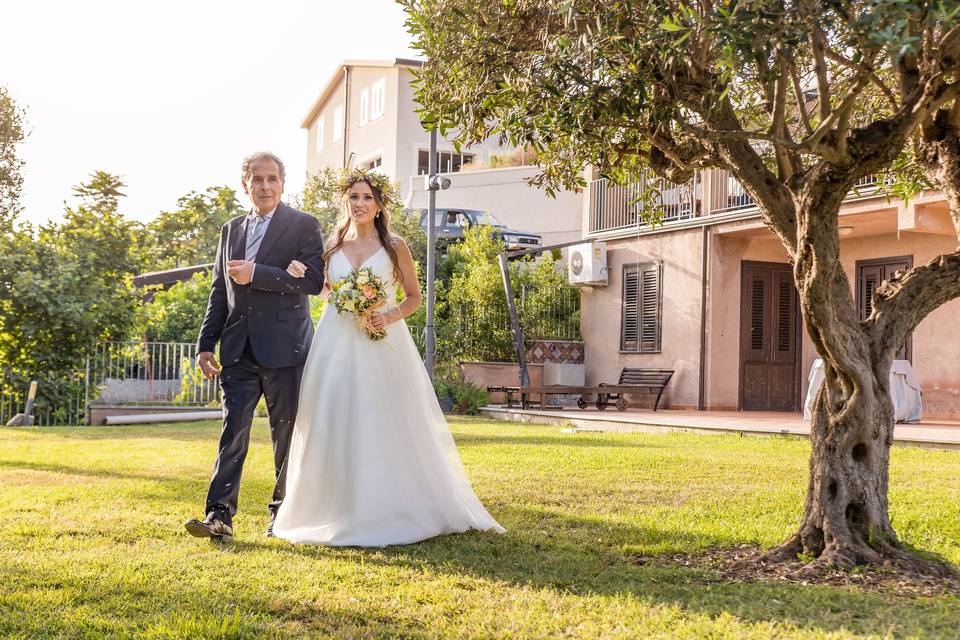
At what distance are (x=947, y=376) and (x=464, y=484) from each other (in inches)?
487

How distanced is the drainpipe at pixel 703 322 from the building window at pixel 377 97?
2123 centimetres

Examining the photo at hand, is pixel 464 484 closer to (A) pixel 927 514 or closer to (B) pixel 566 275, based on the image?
(A) pixel 927 514

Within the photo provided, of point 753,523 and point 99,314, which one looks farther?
point 99,314

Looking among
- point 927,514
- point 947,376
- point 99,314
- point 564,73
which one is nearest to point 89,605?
point 564,73

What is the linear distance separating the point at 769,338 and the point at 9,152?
21802 millimetres

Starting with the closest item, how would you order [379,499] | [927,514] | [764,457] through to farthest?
1. [379,499]
2. [927,514]
3. [764,457]

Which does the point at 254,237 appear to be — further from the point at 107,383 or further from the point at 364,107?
the point at 364,107

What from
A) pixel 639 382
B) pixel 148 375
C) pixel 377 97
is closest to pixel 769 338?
pixel 639 382

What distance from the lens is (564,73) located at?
4355mm

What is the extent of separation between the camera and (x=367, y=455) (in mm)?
5566

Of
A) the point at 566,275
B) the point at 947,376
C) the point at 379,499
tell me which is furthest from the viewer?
the point at 566,275

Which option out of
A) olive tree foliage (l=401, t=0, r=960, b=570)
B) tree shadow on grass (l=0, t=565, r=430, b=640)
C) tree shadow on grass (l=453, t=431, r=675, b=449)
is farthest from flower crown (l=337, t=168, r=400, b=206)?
tree shadow on grass (l=453, t=431, r=675, b=449)

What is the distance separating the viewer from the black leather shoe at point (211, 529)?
525 cm

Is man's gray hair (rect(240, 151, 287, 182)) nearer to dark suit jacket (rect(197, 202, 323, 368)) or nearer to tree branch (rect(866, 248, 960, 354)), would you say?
dark suit jacket (rect(197, 202, 323, 368))
